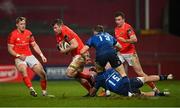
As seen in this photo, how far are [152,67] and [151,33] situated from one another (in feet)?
4.90

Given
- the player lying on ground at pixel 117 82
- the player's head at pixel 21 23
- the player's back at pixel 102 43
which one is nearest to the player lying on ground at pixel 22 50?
the player's head at pixel 21 23

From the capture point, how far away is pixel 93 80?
16.7 meters

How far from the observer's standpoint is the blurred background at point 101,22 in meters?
25.8

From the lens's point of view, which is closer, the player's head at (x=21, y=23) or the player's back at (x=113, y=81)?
the player's back at (x=113, y=81)

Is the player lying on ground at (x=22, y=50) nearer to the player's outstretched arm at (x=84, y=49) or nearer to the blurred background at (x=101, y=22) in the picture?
the player's outstretched arm at (x=84, y=49)

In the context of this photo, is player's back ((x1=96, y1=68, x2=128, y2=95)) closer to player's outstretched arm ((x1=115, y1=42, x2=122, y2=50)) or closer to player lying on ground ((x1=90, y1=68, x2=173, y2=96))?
player lying on ground ((x1=90, y1=68, x2=173, y2=96))

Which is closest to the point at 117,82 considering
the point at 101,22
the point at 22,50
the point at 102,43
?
the point at 102,43

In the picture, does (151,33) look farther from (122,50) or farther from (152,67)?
(122,50)

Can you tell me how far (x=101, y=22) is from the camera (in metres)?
29.0

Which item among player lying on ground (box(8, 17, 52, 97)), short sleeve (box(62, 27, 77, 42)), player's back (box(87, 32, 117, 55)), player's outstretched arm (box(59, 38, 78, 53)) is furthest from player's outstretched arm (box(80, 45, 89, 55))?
player lying on ground (box(8, 17, 52, 97))

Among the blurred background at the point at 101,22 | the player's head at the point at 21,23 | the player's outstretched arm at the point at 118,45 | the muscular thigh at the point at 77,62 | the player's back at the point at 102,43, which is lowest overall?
the blurred background at the point at 101,22

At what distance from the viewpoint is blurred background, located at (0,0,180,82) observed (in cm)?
2580

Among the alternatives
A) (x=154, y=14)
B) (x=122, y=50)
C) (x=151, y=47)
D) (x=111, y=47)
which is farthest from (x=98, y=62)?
(x=154, y=14)

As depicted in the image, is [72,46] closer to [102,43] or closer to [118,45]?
[102,43]
